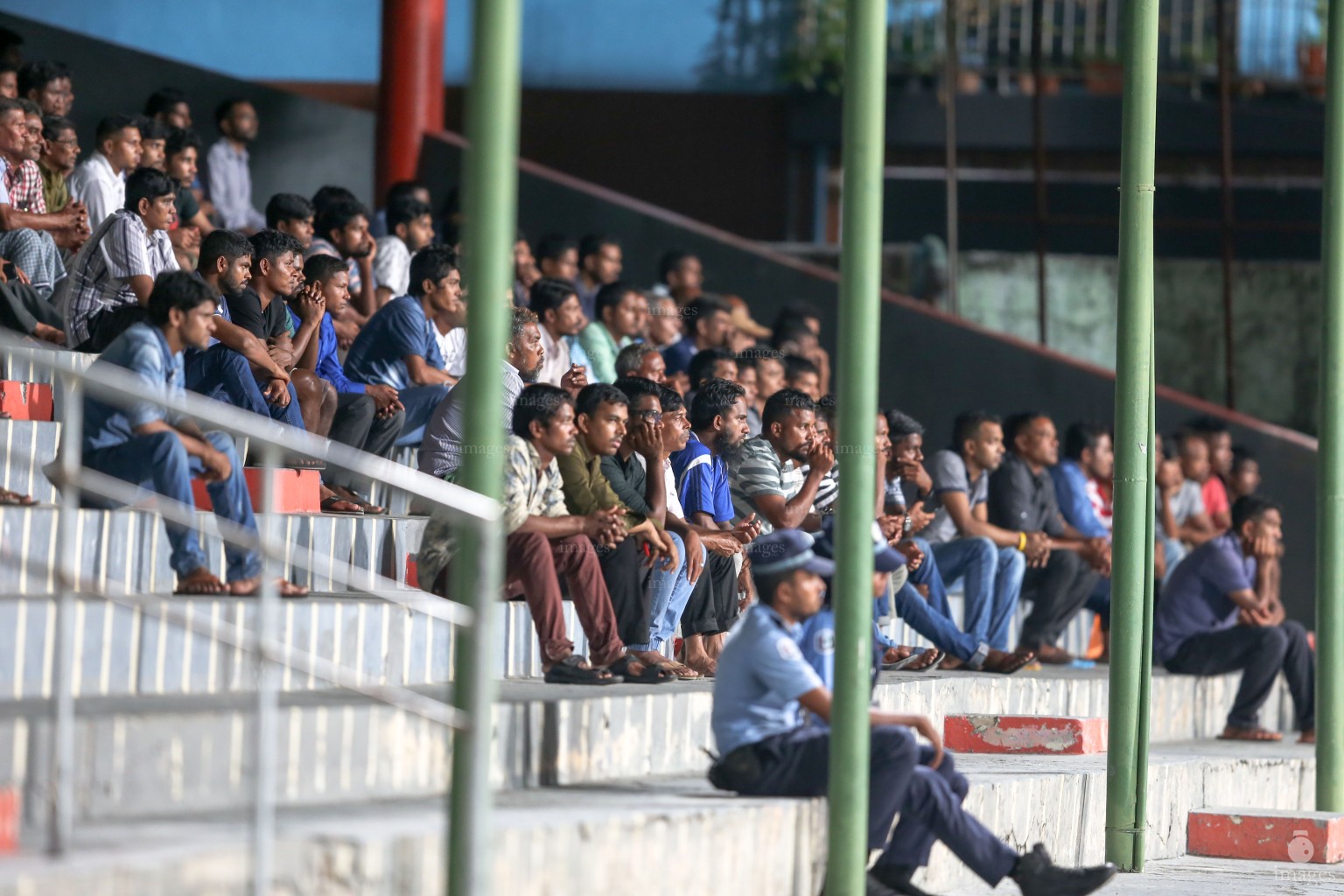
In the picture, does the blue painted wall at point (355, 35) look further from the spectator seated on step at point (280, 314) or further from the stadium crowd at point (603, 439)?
the spectator seated on step at point (280, 314)

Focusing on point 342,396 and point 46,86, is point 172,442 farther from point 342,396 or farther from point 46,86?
point 46,86

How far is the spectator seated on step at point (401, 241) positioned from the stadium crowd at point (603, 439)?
15 millimetres

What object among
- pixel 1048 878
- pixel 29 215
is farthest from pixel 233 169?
pixel 1048 878

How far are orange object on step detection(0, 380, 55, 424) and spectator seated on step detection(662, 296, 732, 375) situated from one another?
12.7ft

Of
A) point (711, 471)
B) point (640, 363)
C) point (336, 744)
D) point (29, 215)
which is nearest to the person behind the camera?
point (336, 744)

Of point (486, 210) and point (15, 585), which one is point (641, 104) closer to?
point (15, 585)

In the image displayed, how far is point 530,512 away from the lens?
6883 mm

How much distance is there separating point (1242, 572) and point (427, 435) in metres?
4.82

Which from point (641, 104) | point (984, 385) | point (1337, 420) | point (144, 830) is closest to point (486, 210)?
point (144, 830)

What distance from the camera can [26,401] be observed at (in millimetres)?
7500

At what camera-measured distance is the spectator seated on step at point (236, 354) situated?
7391 millimetres

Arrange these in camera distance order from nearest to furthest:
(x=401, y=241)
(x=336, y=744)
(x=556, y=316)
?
(x=336, y=744) → (x=556, y=316) → (x=401, y=241)

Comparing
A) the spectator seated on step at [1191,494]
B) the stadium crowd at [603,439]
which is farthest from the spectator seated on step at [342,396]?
the spectator seated on step at [1191,494]

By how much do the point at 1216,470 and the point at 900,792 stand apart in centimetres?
683
